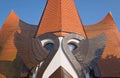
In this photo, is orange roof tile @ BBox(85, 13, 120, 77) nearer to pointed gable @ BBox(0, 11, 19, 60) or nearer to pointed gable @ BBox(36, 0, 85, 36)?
pointed gable @ BBox(36, 0, 85, 36)

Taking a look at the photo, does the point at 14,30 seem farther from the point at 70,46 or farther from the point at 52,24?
the point at 70,46

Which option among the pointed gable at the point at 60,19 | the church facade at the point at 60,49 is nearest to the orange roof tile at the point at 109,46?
the church facade at the point at 60,49

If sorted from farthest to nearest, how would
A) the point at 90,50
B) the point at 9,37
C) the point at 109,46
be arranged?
the point at 9,37
the point at 109,46
the point at 90,50

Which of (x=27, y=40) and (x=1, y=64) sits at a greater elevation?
(x=27, y=40)

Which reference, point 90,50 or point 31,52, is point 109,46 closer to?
point 90,50

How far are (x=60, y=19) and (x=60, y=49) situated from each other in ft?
9.25

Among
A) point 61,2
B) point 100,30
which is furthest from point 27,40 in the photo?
point 100,30

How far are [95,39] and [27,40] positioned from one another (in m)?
5.04

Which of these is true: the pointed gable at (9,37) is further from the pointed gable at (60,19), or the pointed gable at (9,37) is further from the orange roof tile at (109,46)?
the orange roof tile at (109,46)

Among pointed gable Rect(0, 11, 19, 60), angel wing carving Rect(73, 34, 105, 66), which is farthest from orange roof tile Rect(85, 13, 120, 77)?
pointed gable Rect(0, 11, 19, 60)

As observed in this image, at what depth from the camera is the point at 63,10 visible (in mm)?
20938

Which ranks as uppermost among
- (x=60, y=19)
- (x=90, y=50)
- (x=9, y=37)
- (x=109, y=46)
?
(x=60, y=19)

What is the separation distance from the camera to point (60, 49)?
719 inches

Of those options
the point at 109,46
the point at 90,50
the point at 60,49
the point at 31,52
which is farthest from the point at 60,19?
the point at 109,46
